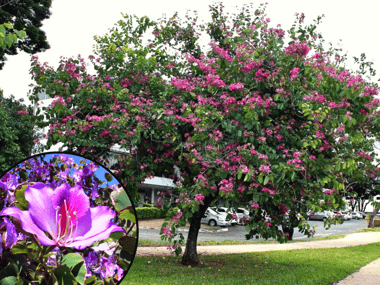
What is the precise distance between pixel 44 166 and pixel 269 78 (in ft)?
18.9

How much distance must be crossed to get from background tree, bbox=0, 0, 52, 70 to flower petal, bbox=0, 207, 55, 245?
20313mm

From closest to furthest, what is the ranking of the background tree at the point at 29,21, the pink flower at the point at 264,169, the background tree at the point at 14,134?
the pink flower at the point at 264,169 < the background tree at the point at 14,134 < the background tree at the point at 29,21

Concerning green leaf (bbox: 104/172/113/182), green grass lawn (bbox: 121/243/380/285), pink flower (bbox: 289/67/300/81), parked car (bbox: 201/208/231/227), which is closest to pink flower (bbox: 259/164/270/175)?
pink flower (bbox: 289/67/300/81)

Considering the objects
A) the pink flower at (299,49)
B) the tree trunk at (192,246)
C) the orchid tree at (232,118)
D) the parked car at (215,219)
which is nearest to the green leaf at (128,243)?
the orchid tree at (232,118)

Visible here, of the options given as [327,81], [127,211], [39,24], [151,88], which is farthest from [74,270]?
[39,24]

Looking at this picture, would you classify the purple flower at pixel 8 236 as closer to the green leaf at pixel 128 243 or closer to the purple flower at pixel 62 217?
the purple flower at pixel 62 217

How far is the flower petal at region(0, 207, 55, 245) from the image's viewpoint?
83 centimetres

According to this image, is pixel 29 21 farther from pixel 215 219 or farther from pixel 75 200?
pixel 75 200

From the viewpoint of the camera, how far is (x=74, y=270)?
891 millimetres

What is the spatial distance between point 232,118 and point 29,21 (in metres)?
17.6

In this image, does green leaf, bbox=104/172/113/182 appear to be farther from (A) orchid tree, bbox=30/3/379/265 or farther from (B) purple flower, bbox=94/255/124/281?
(A) orchid tree, bbox=30/3/379/265

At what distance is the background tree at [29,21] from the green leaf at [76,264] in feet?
66.8

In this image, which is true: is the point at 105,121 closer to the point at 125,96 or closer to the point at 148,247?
the point at 125,96

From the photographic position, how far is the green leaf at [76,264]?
2.90ft
